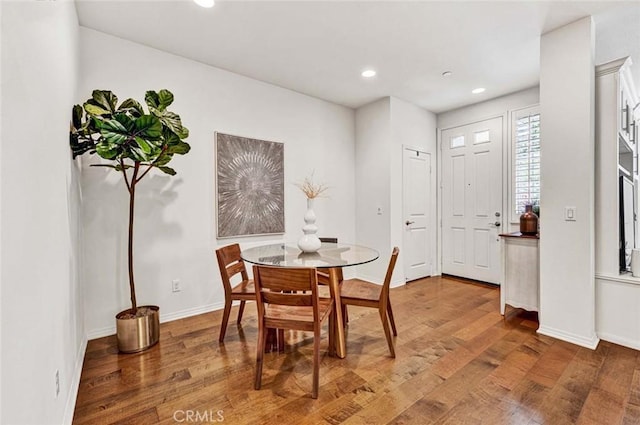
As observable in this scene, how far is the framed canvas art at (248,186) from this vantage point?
3.29 meters

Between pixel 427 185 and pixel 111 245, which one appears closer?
pixel 111 245

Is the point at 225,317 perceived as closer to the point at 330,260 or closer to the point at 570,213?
the point at 330,260

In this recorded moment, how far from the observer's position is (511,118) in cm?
407

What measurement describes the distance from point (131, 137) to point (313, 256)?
5.15ft

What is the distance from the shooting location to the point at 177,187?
302 centimetres

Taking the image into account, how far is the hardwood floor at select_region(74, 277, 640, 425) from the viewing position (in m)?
1.65

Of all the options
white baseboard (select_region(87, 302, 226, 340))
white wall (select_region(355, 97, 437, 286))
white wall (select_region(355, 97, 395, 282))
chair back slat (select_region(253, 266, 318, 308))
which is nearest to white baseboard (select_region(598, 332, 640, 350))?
white wall (select_region(355, 97, 437, 286))

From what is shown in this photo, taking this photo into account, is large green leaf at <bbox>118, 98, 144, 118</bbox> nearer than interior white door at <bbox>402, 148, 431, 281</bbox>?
Yes

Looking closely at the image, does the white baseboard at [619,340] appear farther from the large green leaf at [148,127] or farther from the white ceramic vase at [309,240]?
the large green leaf at [148,127]

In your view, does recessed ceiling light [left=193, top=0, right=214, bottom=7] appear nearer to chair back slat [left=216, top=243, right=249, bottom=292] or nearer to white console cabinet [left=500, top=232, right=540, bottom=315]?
chair back slat [left=216, top=243, right=249, bottom=292]

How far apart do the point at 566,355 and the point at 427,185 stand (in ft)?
9.68

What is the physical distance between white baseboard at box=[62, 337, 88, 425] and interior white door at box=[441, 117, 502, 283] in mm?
4654

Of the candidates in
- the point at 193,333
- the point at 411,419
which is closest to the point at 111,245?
the point at 193,333

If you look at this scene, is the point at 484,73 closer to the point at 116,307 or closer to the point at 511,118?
the point at 511,118
